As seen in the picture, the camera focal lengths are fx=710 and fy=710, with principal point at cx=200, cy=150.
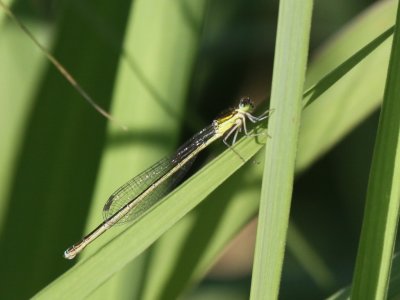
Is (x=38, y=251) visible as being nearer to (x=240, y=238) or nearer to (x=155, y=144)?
(x=155, y=144)

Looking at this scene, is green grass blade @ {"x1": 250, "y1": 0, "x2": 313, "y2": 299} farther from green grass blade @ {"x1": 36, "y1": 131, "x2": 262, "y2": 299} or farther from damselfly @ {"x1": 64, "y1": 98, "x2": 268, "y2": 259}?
damselfly @ {"x1": 64, "y1": 98, "x2": 268, "y2": 259}

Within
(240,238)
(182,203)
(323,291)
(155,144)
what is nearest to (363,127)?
(240,238)

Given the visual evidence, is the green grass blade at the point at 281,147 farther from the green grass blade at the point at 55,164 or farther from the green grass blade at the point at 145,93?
the green grass blade at the point at 55,164

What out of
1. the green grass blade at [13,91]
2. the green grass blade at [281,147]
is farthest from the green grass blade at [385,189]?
the green grass blade at [13,91]

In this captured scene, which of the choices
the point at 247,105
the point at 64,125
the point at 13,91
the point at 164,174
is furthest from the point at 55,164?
the point at 247,105

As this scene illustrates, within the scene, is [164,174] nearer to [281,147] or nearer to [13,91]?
[13,91]

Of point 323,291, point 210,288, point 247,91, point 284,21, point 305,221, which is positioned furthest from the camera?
point 247,91

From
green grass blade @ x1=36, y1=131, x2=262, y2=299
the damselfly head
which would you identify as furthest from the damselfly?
→ green grass blade @ x1=36, y1=131, x2=262, y2=299
